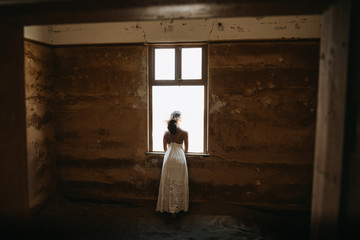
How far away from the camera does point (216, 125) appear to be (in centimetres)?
371

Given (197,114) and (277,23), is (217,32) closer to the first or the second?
(277,23)

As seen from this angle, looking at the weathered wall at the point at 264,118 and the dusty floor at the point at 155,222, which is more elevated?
the weathered wall at the point at 264,118

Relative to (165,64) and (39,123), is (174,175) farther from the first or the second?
(39,123)

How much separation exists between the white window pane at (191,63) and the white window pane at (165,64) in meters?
0.17

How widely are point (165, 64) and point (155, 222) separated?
2.50 m

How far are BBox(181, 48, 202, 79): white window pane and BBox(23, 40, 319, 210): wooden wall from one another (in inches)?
9.7

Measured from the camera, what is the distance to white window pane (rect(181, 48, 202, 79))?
377 centimetres

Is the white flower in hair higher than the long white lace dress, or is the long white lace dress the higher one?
the white flower in hair

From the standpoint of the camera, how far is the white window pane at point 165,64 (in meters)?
3.83

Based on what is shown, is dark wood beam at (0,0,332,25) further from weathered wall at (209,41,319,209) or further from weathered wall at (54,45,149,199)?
weathered wall at (54,45,149,199)

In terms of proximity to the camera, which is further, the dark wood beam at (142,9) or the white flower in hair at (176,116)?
the white flower in hair at (176,116)

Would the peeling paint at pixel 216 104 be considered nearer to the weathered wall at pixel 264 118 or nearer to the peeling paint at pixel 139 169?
the weathered wall at pixel 264 118

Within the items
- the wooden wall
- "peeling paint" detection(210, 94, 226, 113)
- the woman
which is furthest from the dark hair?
"peeling paint" detection(210, 94, 226, 113)

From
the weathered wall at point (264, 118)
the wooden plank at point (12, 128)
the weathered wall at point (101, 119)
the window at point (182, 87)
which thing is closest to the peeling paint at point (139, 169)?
the weathered wall at point (101, 119)
